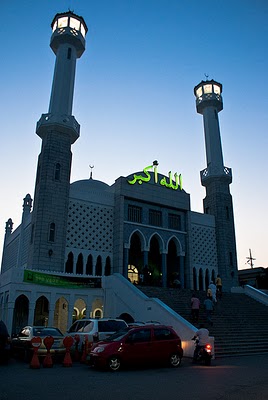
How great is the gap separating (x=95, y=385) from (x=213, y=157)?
98.2 ft

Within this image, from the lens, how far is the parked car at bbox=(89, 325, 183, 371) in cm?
1030

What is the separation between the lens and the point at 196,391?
7375mm

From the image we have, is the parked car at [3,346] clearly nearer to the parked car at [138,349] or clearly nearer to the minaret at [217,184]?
the parked car at [138,349]

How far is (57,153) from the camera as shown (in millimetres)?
26234

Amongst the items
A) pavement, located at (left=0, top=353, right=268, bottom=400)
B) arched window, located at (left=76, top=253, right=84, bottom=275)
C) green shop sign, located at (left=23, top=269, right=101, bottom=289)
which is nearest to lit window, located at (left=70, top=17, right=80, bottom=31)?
arched window, located at (left=76, top=253, right=84, bottom=275)

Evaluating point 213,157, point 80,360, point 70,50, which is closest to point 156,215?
point 213,157

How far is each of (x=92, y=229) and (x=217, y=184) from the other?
13696 millimetres

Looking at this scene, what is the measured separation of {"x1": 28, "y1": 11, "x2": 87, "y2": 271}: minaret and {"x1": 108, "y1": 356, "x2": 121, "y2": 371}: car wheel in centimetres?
1375

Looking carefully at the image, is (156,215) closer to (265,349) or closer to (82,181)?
(82,181)

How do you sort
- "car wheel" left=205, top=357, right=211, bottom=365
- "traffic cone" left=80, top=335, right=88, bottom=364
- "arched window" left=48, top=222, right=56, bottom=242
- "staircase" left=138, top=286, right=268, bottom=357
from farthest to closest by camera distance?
"arched window" left=48, top=222, right=56, bottom=242 → "staircase" left=138, top=286, right=268, bottom=357 → "traffic cone" left=80, top=335, right=88, bottom=364 → "car wheel" left=205, top=357, right=211, bottom=365

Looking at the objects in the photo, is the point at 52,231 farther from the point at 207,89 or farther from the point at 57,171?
the point at 207,89

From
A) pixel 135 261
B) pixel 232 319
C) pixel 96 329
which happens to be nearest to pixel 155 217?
pixel 135 261

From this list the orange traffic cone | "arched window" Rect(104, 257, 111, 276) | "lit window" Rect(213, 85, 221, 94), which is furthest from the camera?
"lit window" Rect(213, 85, 221, 94)

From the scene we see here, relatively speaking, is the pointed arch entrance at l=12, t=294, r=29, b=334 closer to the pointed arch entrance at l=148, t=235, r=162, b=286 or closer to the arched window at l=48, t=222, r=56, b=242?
the arched window at l=48, t=222, r=56, b=242
